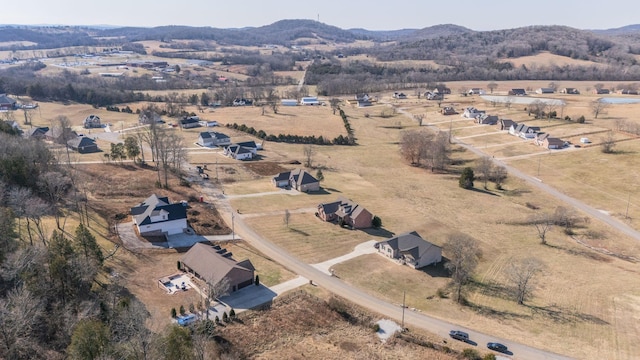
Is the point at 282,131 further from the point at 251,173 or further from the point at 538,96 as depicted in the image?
the point at 538,96

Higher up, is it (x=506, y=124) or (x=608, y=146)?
(x=506, y=124)

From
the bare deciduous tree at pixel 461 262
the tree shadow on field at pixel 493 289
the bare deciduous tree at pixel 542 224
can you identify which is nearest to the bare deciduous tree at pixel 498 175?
the bare deciduous tree at pixel 542 224

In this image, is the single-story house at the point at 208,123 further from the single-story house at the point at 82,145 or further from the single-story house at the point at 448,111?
the single-story house at the point at 448,111

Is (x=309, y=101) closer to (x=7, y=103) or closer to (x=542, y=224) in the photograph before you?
(x=7, y=103)

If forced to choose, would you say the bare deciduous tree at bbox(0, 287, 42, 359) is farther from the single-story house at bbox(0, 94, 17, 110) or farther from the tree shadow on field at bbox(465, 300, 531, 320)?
the single-story house at bbox(0, 94, 17, 110)

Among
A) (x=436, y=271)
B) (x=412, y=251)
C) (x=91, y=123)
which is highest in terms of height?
(x=91, y=123)

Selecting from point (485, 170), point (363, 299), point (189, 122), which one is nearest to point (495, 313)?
point (363, 299)
